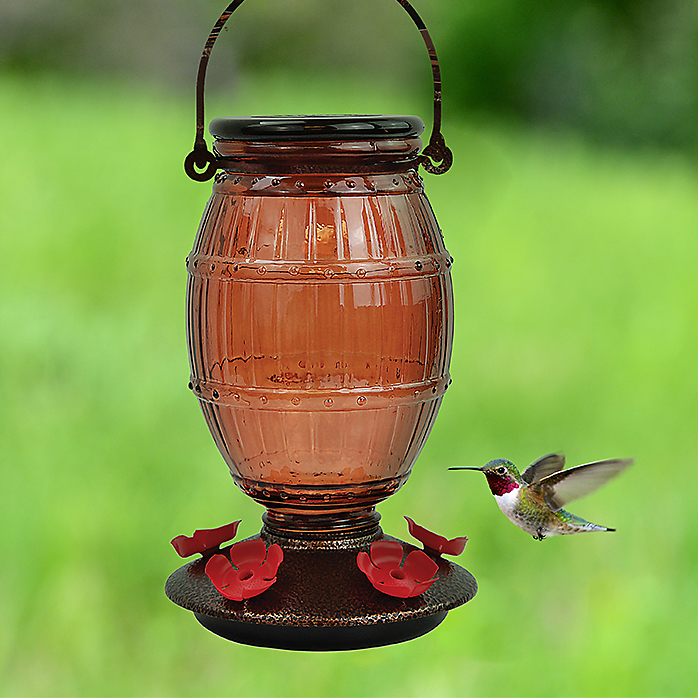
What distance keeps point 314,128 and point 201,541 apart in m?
0.56

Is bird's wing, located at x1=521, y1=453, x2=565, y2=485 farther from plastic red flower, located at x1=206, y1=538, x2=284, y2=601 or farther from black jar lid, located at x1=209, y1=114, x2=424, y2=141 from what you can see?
black jar lid, located at x1=209, y1=114, x2=424, y2=141

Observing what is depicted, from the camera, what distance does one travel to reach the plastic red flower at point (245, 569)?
4.10ft

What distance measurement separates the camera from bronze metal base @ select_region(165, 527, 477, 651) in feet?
4.06

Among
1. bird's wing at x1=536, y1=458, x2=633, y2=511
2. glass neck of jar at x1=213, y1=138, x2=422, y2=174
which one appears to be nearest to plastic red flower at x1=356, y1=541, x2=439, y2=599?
bird's wing at x1=536, y1=458, x2=633, y2=511

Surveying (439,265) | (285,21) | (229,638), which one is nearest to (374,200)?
(439,265)

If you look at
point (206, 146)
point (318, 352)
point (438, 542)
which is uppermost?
point (206, 146)

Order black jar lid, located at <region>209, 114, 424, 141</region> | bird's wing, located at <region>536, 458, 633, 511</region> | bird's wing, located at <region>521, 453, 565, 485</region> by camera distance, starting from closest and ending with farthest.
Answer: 1. black jar lid, located at <region>209, 114, 424, 141</region>
2. bird's wing, located at <region>536, 458, 633, 511</region>
3. bird's wing, located at <region>521, 453, 565, 485</region>

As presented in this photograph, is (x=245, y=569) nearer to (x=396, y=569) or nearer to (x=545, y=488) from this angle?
(x=396, y=569)

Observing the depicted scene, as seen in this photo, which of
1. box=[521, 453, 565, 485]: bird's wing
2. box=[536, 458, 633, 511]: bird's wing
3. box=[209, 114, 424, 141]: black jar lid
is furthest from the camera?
box=[521, 453, 565, 485]: bird's wing

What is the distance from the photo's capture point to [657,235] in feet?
13.8

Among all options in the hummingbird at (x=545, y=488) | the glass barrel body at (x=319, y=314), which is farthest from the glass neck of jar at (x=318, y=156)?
the hummingbird at (x=545, y=488)

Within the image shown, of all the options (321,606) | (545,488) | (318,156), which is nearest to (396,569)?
(321,606)

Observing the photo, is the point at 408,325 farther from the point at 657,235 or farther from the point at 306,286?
the point at 657,235

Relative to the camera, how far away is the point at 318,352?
4.03 feet
